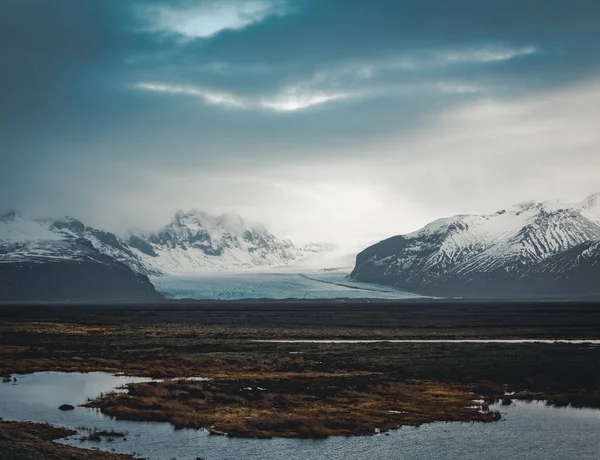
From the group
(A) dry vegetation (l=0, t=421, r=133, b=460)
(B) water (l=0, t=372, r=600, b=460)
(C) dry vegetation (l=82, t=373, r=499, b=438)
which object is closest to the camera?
(A) dry vegetation (l=0, t=421, r=133, b=460)

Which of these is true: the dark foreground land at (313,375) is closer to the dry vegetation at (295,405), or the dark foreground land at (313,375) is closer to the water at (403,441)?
the dry vegetation at (295,405)

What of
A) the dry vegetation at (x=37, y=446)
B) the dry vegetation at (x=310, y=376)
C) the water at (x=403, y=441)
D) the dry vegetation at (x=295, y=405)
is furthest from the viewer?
the dry vegetation at (x=310, y=376)

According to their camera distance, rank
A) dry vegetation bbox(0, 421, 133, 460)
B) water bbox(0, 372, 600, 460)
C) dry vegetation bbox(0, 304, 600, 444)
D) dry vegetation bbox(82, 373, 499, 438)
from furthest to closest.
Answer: dry vegetation bbox(0, 304, 600, 444)
dry vegetation bbox(82, 373, 499, 438)
water bbox(0, 372, 600, 460)
dry vegetation bbox(0, 421, 133, 460)

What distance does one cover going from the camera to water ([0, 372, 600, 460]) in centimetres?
3559

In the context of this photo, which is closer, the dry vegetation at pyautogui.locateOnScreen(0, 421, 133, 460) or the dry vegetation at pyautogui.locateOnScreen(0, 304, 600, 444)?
the dry vegetation at pyautogui.locateOnScreen(0, 421, 133, 460)

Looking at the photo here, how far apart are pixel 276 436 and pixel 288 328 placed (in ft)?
307

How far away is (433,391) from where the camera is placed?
5375cm

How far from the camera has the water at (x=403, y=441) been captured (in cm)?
3559

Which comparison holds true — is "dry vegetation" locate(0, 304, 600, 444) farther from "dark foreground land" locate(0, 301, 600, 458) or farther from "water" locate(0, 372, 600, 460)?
"water" locate(0, 372, 600, 460)

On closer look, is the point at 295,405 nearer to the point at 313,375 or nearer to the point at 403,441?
the point at 403,441

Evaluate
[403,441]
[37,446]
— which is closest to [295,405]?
[403,441]

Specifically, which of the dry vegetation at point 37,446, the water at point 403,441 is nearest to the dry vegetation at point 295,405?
the water at point 403,441

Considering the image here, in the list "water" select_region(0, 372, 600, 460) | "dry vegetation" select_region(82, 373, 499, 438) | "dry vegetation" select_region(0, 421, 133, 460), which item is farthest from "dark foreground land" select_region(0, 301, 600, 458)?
"dry vegetation" select_region(0, 421, 133, 460)

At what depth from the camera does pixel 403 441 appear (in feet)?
127
